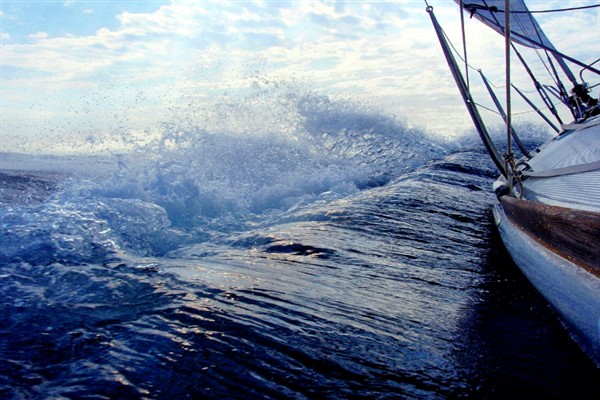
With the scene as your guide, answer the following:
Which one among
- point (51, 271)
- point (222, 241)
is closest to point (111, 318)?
point (51, 271)

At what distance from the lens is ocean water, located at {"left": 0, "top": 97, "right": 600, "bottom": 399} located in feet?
6.48

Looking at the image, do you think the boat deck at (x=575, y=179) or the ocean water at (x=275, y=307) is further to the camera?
the boat deck at (x=575, y=179)

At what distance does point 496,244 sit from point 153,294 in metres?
3.52

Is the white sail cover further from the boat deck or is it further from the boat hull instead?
the boat hull

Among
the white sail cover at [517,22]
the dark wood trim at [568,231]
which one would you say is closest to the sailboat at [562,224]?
the dark wood trim at [568,231]

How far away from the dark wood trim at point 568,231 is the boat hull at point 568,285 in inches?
Answer: 0.8

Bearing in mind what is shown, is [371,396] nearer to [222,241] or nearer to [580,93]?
[222,241]

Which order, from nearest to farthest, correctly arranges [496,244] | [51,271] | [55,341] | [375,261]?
[55,341]
[51,271]
[375,261]
[496,244]

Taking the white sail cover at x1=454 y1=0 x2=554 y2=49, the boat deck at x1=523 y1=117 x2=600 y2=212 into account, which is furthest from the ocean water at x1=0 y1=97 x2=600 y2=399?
the white sail cover at x1=454 y1=0 x2=554 y2=49

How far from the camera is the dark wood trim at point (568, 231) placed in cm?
188

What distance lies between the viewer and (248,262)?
156 inches

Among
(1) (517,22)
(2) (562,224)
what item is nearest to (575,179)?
(2) (562,224)

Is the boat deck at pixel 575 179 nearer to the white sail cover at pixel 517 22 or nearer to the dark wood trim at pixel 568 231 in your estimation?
the dark wood trim at pixel 568 231

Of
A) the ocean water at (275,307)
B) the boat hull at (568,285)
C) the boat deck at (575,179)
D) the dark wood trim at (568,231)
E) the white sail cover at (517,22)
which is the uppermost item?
the white sail cover at (517,22)
